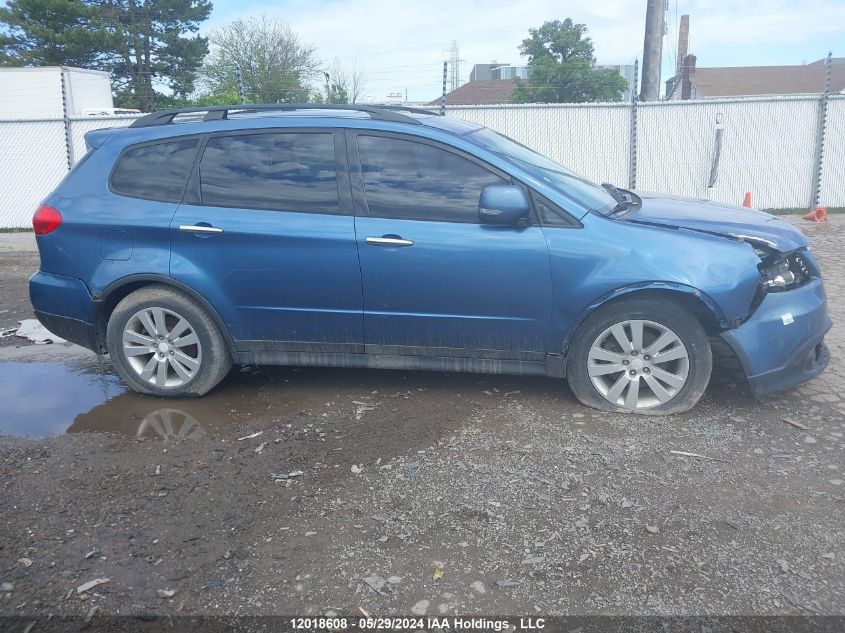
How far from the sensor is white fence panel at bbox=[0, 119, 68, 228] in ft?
44.9

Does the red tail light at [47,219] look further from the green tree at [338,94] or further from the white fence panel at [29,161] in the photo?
the green tree at [338,94]

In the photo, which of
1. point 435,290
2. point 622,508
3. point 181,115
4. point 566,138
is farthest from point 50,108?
point 622,508

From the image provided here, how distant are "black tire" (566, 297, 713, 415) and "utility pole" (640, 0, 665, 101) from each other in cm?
947

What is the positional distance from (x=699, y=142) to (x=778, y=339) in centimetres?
949

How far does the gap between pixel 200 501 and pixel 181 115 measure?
9.58ft

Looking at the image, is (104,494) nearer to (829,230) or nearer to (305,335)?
(305,335)

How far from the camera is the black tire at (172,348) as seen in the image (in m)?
4.83

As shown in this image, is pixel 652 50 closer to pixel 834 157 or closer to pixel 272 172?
pixel 834 157

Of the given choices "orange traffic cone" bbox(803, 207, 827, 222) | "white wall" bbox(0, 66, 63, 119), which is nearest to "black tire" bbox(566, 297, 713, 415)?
"orange traffic cone" bbox(803, 207, 827, 222)

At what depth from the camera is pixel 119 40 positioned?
33.7 m

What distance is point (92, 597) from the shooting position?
2902 mm

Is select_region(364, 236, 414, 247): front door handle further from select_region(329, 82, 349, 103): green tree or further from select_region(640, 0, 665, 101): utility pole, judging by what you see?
select_region(329, 82, 349, 103): green tree

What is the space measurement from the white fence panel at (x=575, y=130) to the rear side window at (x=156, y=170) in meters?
8.33

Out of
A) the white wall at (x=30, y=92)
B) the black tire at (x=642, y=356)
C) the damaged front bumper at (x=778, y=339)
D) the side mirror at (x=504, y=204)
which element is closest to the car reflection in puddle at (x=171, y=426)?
the side mirror at (x=504, y=204)
